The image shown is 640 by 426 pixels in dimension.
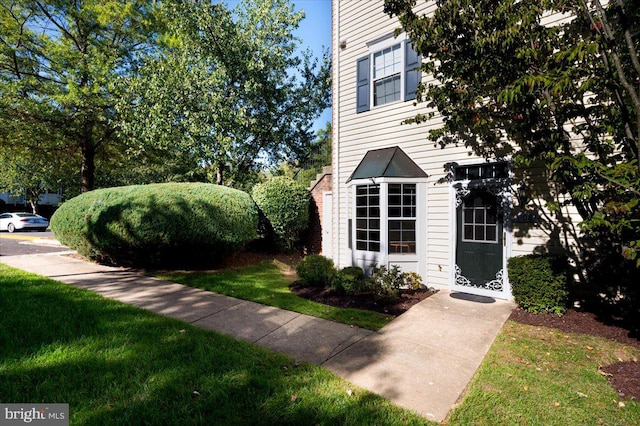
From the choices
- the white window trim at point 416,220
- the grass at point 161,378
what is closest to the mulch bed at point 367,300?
the white window trim at point 416,220

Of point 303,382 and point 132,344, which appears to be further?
point 132,344

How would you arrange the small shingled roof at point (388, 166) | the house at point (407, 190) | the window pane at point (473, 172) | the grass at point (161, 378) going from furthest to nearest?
the small shingled roof at point (388, 166)
the window pane at point (473, 172)
the house at point (407, 190)
the grass at point (161, 378)

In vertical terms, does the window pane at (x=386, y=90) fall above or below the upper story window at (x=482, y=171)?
above

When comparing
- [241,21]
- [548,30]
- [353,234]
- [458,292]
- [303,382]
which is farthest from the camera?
[241,21]

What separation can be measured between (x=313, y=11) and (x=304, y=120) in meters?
4.71

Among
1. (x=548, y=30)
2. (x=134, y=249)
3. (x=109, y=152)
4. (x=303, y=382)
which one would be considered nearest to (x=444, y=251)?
(x=548, y=30)

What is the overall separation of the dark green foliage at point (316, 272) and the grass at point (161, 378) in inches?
123

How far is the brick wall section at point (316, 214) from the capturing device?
11.0 meters

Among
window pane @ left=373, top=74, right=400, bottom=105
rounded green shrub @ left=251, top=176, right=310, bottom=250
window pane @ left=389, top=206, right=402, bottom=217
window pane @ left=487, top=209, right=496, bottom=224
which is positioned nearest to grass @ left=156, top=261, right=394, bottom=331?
rounded green shrub @ left=251, top=176, right=310, bottom=250

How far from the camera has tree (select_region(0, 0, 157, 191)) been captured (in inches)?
532

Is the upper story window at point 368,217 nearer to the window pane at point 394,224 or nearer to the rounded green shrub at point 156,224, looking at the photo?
the window pane at point 394,224

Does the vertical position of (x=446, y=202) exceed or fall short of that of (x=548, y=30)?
it falls short

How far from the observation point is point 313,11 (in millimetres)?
13438

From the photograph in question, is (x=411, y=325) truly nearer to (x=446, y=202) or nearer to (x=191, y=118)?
(x=446, y=202)
